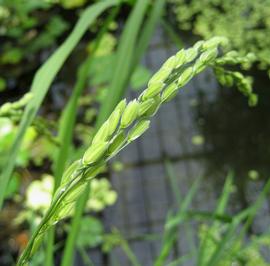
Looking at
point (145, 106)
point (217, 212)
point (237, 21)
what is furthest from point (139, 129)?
point (237, 21)

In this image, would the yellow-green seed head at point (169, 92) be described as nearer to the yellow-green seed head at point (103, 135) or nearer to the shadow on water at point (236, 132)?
the yellow-green seed head at point (103, 135)

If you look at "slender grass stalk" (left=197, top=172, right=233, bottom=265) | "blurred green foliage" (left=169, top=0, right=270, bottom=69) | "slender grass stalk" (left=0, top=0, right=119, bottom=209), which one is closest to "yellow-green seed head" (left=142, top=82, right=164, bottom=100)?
"slender grass stalk" (left=0, top=0, right=119, bottom=209)

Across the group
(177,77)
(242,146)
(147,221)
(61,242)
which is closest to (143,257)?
(147,221)

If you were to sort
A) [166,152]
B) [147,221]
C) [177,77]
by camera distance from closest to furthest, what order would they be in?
[177,77] < [147,221] < [166,152]

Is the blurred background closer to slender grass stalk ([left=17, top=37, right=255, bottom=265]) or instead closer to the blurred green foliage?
the blurred green foliage

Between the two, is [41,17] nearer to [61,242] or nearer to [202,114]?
[202,114]

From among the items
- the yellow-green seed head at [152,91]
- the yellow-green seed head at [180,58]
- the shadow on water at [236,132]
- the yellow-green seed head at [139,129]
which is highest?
the yellow-green seed head at [152,91]

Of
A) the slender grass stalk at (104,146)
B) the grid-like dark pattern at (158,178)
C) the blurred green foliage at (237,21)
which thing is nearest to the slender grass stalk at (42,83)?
the slender grass stalk at (104,146)
